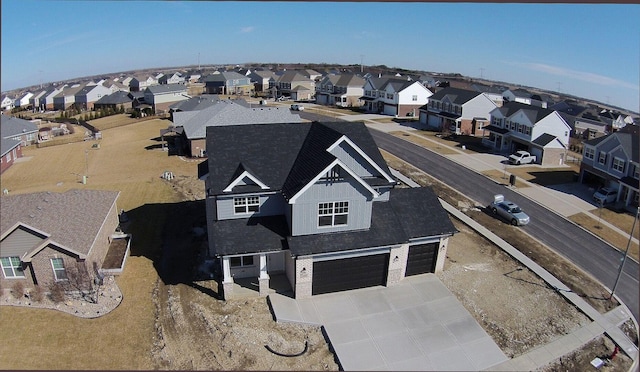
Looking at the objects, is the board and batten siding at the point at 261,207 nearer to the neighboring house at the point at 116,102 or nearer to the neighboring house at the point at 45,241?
the neighboring house at the point at 45,241

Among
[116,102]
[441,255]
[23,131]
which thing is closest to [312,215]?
[441,255]

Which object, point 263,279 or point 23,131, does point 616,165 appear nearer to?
point 263,279

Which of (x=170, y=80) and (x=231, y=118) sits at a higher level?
(x=231, y=118)

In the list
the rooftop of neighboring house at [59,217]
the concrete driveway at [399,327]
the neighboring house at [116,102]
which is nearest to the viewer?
the concrete driveway at [399,327]

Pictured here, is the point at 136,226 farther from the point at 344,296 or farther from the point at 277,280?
the point at 344,296

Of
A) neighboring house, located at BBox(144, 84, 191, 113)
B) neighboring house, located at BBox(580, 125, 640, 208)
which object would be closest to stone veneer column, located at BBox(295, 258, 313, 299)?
neighboring house, located at BBox(580, 125, 640, 208)

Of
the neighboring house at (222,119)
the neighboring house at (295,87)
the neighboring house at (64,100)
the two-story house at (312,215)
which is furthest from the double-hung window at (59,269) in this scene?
the neighboring house at (64,100)

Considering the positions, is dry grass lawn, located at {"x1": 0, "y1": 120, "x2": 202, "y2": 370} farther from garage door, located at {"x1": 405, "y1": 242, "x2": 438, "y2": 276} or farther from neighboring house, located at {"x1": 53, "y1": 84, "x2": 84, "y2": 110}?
neighboring house, located at {"x1": 53, "y1": 84, "x2": 84, "y2": 110}
